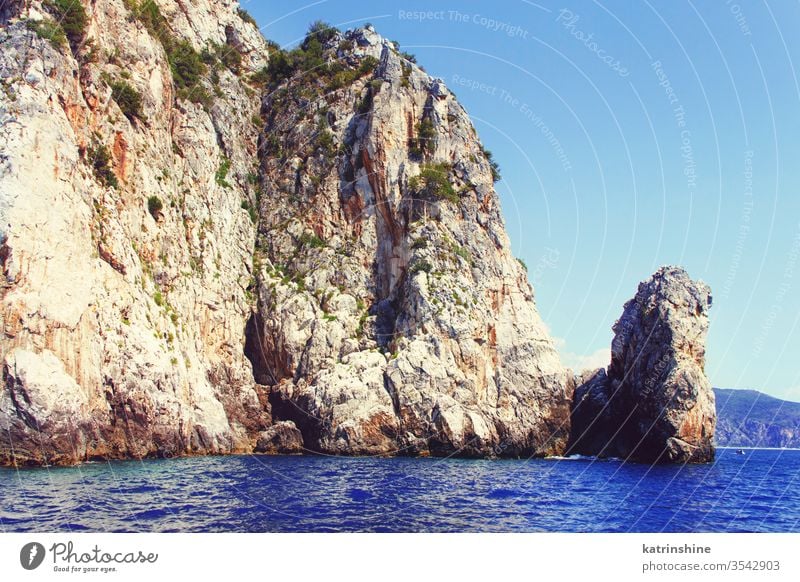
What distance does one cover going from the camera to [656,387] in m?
51.2

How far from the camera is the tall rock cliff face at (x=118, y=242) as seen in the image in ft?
107

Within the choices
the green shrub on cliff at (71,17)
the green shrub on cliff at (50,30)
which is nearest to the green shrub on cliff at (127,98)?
the green shrub on cliff at (71,17)

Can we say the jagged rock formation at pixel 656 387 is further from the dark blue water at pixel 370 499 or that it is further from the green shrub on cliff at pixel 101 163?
the green shrub on cliff at pixel 101 163

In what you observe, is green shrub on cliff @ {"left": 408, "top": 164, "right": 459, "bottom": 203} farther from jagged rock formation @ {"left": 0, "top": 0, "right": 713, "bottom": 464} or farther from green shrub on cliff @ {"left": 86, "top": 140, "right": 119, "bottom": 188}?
green shrub on cliff @ {"left": 86, "top": 140, "right": 119, "bottom": 188}

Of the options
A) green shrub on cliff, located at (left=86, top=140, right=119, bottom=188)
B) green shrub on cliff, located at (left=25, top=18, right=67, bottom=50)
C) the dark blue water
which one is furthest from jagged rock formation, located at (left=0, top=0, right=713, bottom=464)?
the dark blue water

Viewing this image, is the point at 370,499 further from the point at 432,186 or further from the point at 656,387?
the point at 432,186

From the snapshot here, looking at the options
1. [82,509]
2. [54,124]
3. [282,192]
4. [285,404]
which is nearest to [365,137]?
[282,192]

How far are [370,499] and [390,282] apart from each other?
37517 mm

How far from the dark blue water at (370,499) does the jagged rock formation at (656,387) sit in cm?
1132

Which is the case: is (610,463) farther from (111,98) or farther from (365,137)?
(111,98)

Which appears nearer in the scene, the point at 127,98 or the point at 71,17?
the point at 71,17
